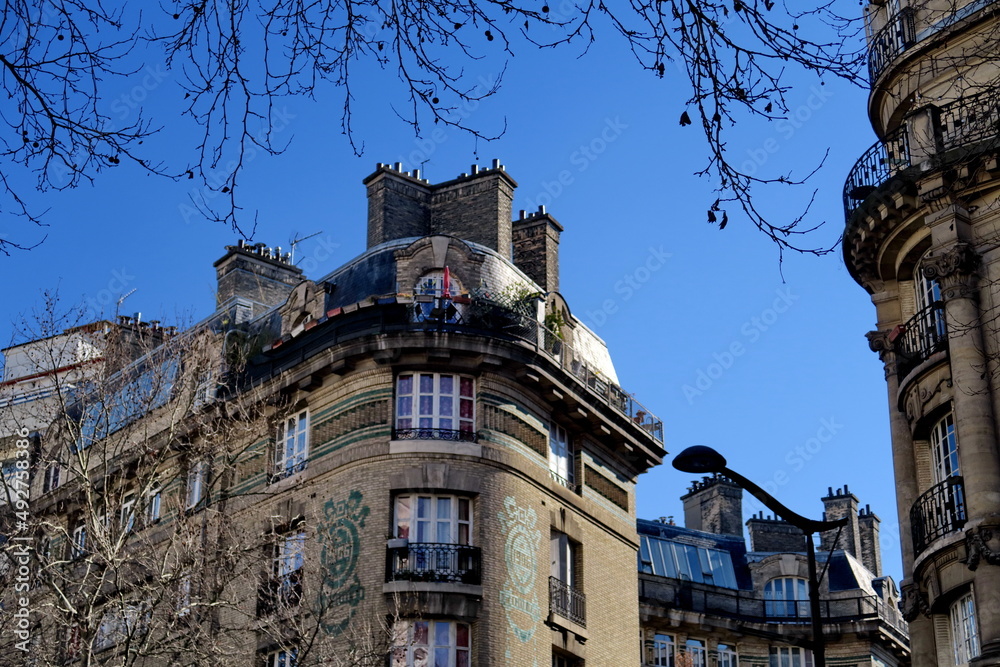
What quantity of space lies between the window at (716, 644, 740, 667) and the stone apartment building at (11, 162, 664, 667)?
13271 mm

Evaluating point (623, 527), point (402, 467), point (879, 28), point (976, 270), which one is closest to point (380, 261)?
point (402, 467)

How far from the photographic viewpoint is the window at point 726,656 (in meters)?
51.5

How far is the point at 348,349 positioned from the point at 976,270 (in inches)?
576

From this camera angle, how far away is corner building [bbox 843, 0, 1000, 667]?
25188mm

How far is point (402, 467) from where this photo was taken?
3384 centimetres

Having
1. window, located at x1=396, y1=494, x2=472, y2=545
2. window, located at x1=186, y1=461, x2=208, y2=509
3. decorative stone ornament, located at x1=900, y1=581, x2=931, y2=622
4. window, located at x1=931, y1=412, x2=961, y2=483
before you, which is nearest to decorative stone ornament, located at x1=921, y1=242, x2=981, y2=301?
window, located at x1=931, y1=412, x2=961, y2=483

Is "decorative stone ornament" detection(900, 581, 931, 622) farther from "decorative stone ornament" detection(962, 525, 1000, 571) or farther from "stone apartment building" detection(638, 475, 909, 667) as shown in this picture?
"stone apartment building" detection(638, 475, 909, 667)

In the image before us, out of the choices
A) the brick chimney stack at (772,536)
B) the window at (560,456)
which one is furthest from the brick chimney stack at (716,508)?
the window at (560,456)

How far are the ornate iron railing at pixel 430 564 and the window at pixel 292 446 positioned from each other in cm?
395

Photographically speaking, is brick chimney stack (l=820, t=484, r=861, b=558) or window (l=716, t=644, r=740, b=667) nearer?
window (l=716, t=644, r=740, b=667)

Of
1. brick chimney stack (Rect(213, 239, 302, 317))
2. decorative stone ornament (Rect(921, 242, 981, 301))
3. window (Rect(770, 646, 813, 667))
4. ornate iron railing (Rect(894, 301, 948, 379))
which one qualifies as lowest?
window (Rect(770, 646, 813, 667))

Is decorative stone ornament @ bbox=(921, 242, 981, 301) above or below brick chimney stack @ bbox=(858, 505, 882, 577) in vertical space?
below

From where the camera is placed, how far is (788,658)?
5325 centimetres


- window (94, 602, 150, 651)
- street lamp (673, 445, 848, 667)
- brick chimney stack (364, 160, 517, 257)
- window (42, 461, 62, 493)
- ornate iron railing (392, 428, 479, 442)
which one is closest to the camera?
street lamp (673, 445, 848, 667)
